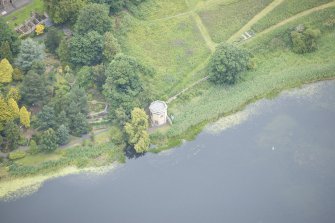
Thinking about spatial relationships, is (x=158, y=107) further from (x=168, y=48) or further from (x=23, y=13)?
(x=23, y=13)

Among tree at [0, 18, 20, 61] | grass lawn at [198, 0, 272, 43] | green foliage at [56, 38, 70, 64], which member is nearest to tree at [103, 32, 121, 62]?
green foliage at [56, 38, 70, 64]

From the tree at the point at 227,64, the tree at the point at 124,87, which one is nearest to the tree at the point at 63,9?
the tree at the point at 124,87

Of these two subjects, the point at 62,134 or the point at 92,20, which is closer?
the point at 62,134

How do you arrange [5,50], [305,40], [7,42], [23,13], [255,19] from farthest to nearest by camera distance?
1. [23,13]
2. [255,19]
3. [305,40]
4. [7,42]
5. [5,50]

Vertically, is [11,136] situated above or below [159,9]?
below

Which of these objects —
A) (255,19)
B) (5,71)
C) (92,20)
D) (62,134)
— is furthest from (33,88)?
(255,19)

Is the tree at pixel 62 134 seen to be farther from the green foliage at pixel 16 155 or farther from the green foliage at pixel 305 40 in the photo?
the green foliage at pixel 305 40
